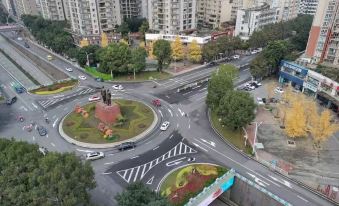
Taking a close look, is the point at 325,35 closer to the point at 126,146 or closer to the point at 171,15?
the point at 171,15

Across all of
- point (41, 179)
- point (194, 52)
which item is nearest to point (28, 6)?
point (194, 52)

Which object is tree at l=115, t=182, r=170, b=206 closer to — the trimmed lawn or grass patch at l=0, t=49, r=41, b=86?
the trimmed lawn

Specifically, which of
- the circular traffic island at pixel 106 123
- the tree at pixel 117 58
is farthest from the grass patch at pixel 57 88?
the circular traffic island at pixel 106 123

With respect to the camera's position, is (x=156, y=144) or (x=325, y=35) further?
(x=325, y=35)

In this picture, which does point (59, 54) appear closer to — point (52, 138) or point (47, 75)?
point (47, 75)

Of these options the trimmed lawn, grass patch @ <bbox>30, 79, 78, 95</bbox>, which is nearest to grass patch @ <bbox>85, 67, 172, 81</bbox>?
grass patch @ <bbox>30, 79, 78, 95</bbox>

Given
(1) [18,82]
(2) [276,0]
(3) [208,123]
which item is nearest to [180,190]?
(3) [208,123]
